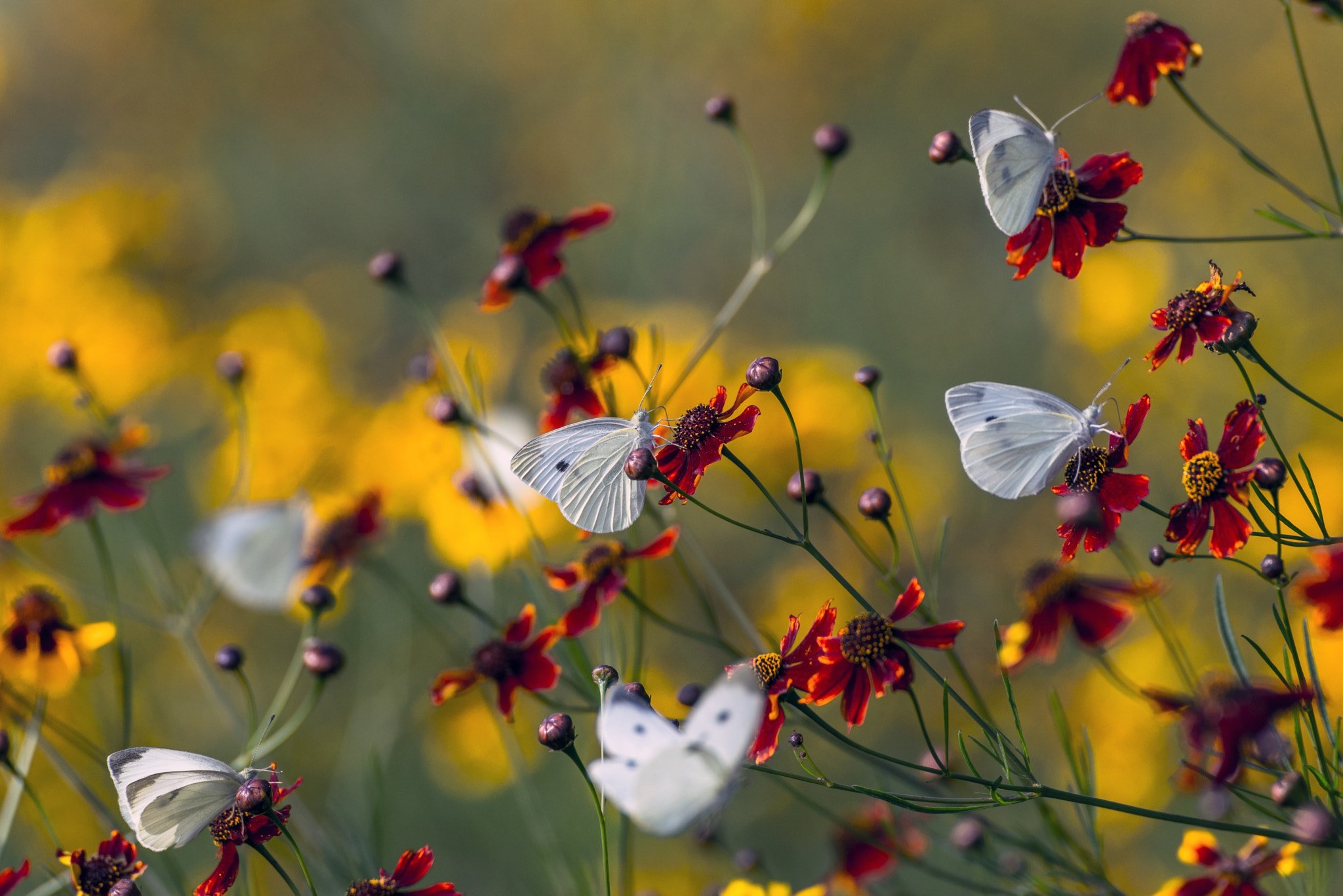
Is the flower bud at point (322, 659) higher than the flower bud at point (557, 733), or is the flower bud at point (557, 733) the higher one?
the flower bud at point (322, 659)

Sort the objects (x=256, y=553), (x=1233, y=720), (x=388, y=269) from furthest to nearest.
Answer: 1. (x=256, y=553)
2. (x=388, y=269)
3. (x=1233, y=720)

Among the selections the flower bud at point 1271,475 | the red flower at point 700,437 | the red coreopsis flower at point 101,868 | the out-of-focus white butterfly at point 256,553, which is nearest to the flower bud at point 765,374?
the red flower at point 700,437

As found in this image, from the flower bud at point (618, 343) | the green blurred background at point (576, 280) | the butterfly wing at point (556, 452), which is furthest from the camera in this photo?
the green blurred background at point (576, 280)

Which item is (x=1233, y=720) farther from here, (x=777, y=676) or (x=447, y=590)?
(x=447, y=590)

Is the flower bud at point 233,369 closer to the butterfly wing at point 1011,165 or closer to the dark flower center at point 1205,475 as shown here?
the butterfly wing at point 1011,165

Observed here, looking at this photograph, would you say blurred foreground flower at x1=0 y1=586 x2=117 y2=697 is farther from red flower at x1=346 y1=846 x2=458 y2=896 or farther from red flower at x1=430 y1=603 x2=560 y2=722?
red flower at x1=346 y1=846 x2=458 y2=896

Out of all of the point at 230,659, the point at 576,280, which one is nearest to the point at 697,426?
the point at 230,659
